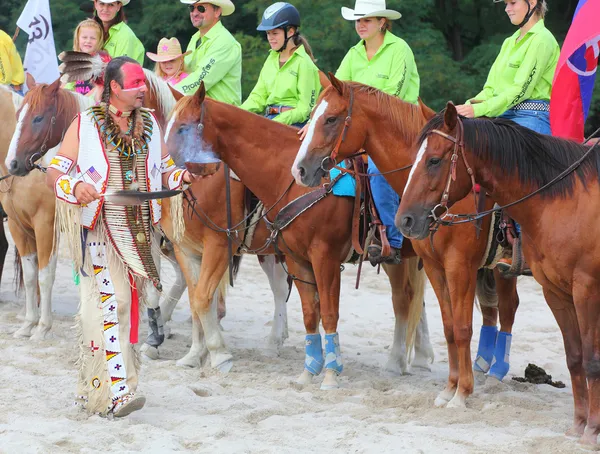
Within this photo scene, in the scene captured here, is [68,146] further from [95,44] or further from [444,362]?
[444,362]

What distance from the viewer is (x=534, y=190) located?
4.94 meters

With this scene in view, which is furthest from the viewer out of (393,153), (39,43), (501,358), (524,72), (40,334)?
(39,43)

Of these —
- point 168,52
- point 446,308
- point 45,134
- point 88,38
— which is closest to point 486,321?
point 446,308

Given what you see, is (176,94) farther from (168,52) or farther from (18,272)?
(18,272)

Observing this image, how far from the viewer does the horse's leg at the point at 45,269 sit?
25.1 ft

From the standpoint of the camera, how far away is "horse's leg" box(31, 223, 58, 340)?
766 centimetres

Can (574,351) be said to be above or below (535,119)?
below

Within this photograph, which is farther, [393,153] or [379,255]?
[379,255]

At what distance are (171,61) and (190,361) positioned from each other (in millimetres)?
2528

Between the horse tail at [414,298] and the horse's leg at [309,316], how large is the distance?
0.75 meters

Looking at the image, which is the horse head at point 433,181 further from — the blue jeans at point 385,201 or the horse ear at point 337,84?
the blue jeans at point 385,201

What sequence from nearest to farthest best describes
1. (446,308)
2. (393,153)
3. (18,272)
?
(393,153)
(446,308)
(18,272)

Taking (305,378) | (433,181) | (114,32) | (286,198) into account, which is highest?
(114,32)

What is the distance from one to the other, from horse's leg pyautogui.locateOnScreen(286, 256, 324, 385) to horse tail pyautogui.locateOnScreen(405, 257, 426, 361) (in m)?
0.75
